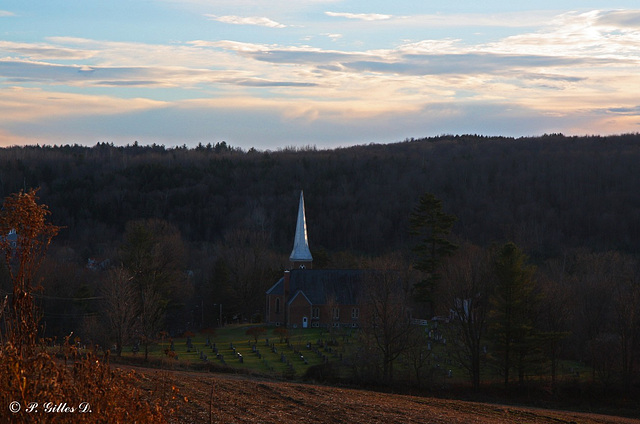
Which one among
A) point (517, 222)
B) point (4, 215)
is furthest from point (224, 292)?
point (517, 222)

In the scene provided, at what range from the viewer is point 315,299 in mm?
50000

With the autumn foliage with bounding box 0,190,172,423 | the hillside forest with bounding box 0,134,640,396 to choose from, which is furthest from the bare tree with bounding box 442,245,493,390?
the autumn foliage with bounding box 0,190,172,423

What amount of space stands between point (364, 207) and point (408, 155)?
32024mm

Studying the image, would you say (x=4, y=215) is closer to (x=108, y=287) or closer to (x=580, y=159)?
(x=108, y=287)

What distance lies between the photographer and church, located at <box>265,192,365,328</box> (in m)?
49.5

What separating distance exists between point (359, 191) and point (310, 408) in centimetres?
11409

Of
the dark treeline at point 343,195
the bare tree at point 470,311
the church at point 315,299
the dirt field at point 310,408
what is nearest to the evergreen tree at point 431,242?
the church at point 315,299

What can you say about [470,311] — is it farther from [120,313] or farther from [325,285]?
[325,285]

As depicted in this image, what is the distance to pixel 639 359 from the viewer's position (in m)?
33.0

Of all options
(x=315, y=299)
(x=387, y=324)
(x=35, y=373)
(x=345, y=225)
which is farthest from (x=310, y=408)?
(x=345, y=225)

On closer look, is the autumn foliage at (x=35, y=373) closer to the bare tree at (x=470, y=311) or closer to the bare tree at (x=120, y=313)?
the bare tree at (x=470, y=311)

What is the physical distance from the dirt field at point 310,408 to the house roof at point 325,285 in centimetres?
2638

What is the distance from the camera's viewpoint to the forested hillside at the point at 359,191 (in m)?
105

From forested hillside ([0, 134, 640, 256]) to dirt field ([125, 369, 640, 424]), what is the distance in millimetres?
67215
